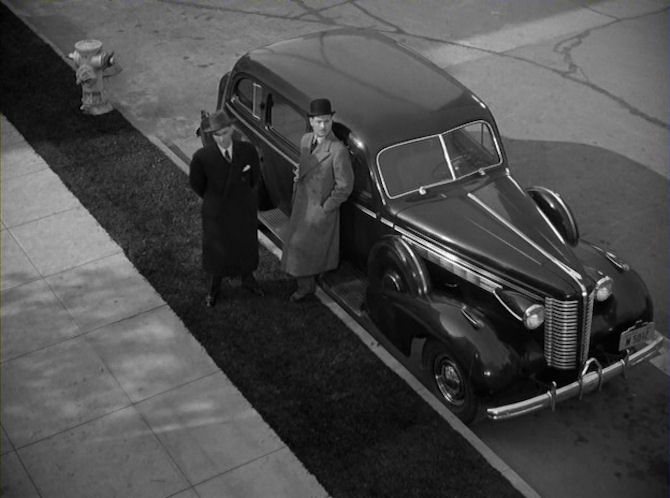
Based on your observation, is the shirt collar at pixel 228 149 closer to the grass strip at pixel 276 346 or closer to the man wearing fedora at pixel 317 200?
the man wearing fedora at pixel 317 200

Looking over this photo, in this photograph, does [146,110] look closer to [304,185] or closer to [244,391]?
[304,185]

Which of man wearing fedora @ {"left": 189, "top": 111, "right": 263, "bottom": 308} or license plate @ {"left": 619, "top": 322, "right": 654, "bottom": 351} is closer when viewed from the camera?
license plate @ {"left": 619, "top": 322, "right": 654, "bottom": 351}

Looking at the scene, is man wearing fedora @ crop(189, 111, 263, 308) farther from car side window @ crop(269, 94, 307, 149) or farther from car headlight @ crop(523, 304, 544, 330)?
car headlight @ crop(523, 304, 544, 330)

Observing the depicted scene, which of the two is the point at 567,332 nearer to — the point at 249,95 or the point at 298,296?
the point at 298,296

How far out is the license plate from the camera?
713 cm

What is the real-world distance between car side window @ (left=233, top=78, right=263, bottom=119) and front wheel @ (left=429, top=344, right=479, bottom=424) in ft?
10.6

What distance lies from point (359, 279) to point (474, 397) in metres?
1.97

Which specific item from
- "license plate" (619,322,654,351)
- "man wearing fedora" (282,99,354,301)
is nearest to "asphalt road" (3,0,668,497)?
"license plate" (619,322,654,351)

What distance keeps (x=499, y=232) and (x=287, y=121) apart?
2.46 metres


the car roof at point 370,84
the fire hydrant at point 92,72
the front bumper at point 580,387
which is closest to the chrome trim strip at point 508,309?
the front bumper at point 580,387

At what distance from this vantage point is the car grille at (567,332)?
682 centimetres

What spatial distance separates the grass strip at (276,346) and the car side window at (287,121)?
1.23 metres

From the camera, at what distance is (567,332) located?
6.86 meters

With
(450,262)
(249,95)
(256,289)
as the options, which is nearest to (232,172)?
(256,289)
